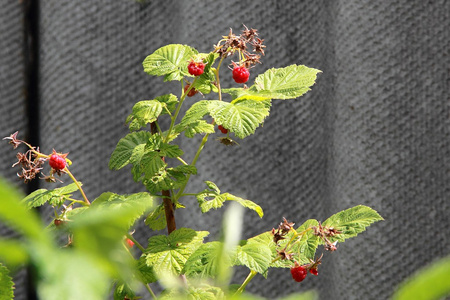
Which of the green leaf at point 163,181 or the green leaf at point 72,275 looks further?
the green leaf at point 163,181

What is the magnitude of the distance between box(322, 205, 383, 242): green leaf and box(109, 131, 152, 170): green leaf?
0.14m

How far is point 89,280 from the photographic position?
6cm

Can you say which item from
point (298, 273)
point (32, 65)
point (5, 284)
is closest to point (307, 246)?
point (298, 273)

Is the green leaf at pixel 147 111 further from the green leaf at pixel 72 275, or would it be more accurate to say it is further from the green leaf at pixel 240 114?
the green leaf at pixel 72 275

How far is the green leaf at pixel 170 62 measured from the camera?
0.43 m

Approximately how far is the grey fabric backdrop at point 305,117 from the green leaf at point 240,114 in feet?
1.77

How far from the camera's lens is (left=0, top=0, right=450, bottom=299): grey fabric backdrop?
36.7 inches

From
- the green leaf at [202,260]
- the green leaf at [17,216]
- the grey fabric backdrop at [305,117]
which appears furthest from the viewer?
the grey fabric backdrop at [305,117]

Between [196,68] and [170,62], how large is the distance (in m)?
0.04

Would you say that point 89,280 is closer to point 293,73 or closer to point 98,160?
point 293,73

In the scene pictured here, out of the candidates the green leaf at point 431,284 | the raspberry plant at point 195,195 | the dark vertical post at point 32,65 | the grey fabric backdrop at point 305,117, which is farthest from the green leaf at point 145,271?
the dark vertical post at point 32,65

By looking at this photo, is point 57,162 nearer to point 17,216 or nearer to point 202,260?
point 202,260

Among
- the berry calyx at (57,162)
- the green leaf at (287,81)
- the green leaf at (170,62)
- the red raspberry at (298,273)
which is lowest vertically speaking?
the red raspberry at (298,273)

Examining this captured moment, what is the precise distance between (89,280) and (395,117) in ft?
3.04
